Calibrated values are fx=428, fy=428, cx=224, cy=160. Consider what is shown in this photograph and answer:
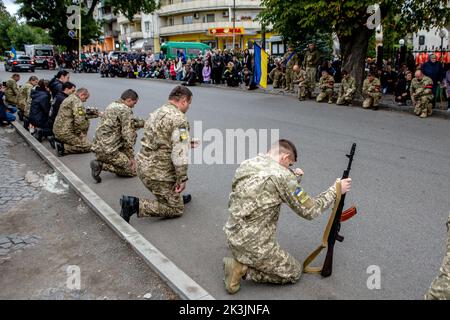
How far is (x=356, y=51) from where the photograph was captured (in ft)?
52.6

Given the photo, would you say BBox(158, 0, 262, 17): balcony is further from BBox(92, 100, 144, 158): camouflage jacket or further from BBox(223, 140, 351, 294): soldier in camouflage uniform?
BBox(223, 140, 351, 294): soldier in camouflage uniform

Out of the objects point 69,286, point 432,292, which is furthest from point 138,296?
point 432,292

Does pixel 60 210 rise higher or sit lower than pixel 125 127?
lower

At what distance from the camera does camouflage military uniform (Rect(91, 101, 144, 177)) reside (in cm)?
677

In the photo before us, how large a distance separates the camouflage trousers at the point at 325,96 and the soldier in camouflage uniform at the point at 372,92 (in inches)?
70.8

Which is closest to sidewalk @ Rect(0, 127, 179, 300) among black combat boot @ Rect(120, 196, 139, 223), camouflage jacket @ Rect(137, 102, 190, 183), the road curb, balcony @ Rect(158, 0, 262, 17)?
the road curb

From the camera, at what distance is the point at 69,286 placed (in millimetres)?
3998

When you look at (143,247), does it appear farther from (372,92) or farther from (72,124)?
(372,92)

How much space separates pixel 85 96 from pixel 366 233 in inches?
241

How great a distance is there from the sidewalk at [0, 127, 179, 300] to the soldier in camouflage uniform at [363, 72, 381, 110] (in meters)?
10.4

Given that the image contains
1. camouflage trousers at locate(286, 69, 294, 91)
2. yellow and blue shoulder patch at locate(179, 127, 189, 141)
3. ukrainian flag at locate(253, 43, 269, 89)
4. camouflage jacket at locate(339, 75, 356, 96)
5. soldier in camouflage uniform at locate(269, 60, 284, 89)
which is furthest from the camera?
soldier in camouflage uniform at locate(269, 60, 284, 89)

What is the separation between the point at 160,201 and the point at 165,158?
61cm
